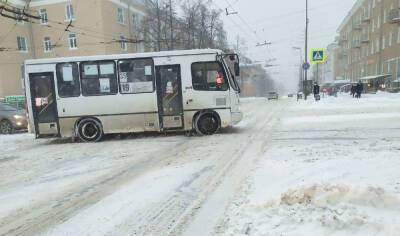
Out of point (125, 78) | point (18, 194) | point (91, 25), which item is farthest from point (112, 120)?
point (91, 25)

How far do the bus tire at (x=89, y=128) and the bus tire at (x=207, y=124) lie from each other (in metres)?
3.44

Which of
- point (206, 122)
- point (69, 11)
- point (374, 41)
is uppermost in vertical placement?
point (69, 11)

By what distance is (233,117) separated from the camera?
41.1ft

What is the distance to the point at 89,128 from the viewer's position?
12.7 m

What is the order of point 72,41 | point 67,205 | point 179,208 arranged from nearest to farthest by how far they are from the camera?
1. point 179,208
2. point 67,205
3. point 72,41

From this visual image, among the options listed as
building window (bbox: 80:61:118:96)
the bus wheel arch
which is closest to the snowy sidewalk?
the bus wheel arch

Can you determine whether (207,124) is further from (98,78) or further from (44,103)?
(44,103)

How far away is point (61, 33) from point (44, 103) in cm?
3468

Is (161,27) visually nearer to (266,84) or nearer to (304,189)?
(304,189)

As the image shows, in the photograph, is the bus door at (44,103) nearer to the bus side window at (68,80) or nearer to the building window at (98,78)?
the bus side window at (68,80)

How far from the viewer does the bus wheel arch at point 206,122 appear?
12.5m

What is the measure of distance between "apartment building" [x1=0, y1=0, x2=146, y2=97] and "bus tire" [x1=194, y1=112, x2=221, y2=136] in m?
29.0

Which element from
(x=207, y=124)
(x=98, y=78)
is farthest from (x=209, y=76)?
(x=98, y=78)

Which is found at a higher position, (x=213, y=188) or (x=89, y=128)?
(x=89, y=128)
